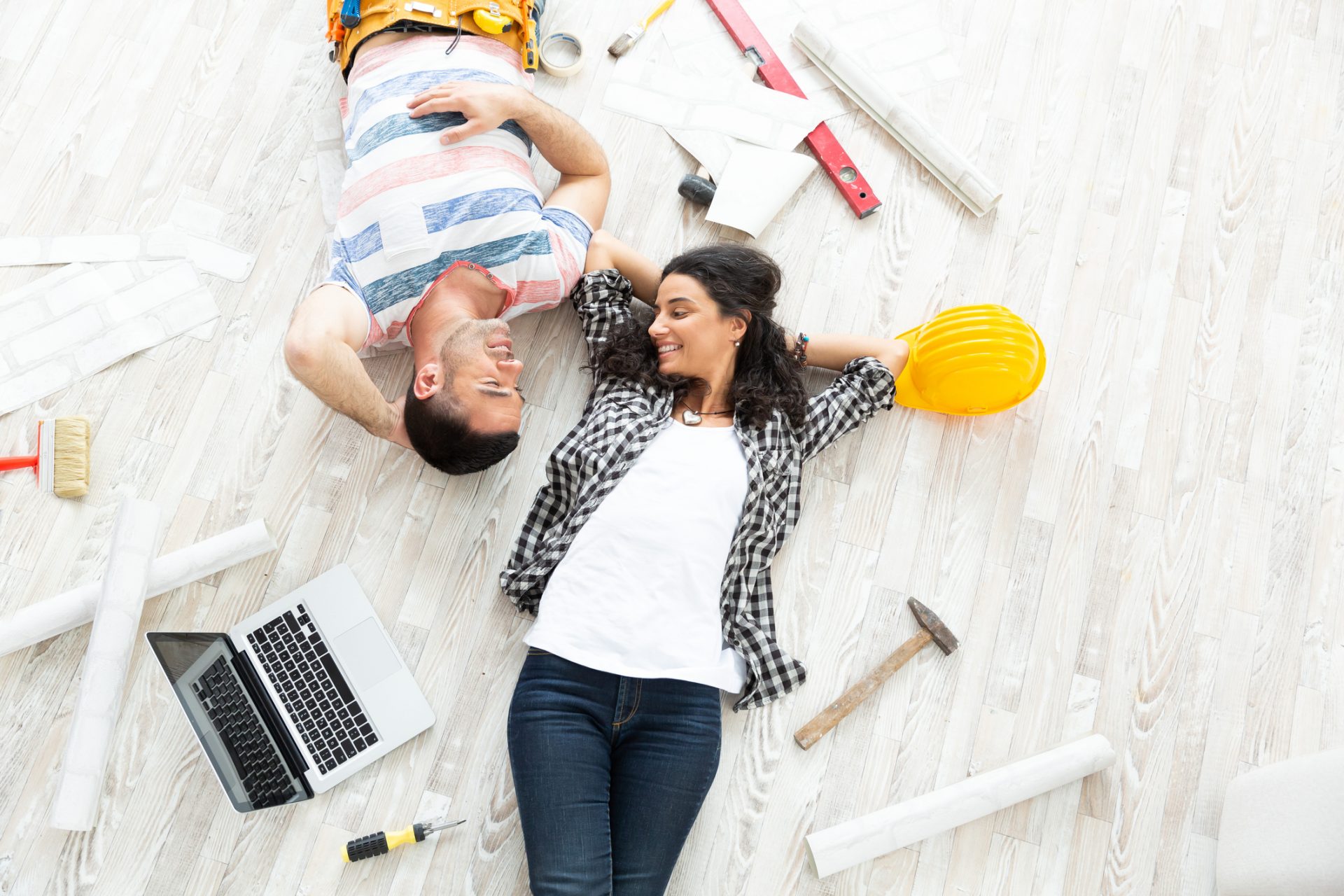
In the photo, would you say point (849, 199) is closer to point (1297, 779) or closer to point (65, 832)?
point (1297, 779)

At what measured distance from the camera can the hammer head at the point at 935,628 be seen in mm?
2006

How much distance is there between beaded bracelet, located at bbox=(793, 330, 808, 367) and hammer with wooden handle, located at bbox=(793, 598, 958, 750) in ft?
2.00

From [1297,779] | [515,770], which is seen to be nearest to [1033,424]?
[1297,779]

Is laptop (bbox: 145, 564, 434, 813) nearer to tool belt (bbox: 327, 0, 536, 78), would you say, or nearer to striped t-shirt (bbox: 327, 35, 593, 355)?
striped t-shirt (bbox: 327, 35, 593, 355)

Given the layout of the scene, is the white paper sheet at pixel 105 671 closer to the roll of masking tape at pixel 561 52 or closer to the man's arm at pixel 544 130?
the man's arm at pixel 544 130

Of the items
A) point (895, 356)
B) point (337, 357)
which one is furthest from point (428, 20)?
point (895, 356)

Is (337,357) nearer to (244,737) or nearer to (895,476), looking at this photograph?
(244,737)

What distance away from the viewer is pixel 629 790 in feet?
5.79

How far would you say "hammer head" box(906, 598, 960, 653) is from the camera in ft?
6.58

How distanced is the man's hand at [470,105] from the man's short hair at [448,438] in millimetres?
572

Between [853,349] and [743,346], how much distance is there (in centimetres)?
26

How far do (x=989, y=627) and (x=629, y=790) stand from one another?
0.92m

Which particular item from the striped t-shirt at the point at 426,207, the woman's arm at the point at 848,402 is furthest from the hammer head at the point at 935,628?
the striped t-shirt at the point at 426,207

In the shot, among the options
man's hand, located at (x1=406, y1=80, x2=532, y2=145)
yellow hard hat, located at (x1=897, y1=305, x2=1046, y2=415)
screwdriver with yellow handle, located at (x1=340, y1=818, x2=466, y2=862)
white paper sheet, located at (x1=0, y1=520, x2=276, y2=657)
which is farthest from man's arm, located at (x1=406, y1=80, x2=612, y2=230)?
screwdriver with yellow handle, located at (x1=340, y1=818, x2=466, y2=862)
